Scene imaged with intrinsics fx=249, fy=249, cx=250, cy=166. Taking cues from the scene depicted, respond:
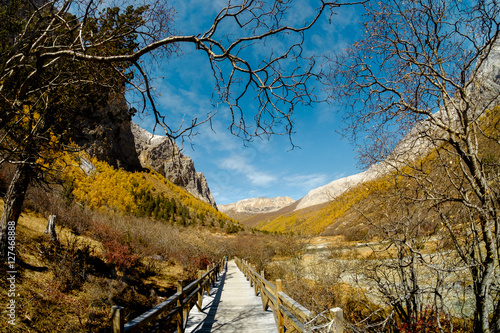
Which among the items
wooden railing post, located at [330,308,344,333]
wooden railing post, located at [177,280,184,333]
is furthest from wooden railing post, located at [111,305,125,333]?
wooden railing post, located at [177,280,184,333]

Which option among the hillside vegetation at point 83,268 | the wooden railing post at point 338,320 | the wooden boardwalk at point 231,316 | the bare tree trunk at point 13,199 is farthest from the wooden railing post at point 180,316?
the bare tree trunk at point 13,199

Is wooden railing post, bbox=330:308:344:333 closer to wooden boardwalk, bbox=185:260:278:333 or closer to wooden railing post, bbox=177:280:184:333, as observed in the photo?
wooden railing post, bbox=177:280:184:333

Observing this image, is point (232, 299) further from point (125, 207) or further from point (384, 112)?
point (125, 207)

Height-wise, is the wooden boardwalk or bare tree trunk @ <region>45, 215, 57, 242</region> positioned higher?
bare tree trunk @ <region>45, 215, 57, 242</region>

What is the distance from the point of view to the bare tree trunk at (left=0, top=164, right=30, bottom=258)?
6.80 meters

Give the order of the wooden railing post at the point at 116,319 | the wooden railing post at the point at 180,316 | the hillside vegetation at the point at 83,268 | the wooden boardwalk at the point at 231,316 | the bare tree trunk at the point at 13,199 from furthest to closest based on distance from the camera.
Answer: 1. the bare tree trunk at the point at 13,199
2. the hillside vegetation at the point at 83,268
3. the wooden boardwalk at the point at 231,316
4. the wooden railing post at the point at 180,316
5. the wooden railing post at the point at 116,319

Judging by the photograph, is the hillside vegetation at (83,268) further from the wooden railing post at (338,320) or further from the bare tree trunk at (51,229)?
the wooden railing post at (338,320)

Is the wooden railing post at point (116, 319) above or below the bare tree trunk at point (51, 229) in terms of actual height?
below

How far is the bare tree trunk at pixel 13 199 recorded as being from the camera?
6805 millimetres

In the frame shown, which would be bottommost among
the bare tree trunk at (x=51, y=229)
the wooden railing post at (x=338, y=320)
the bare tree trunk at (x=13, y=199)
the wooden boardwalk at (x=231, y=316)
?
the wooden boardwalk at (x=231, y=316)

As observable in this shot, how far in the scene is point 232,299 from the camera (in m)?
9.70

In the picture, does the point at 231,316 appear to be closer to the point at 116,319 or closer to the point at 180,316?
the point at 180,316

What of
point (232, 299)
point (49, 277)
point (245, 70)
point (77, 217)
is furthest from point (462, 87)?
point (77, 217)

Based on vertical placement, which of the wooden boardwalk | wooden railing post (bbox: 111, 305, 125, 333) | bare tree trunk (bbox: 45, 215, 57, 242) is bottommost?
the wooden boardwalk
